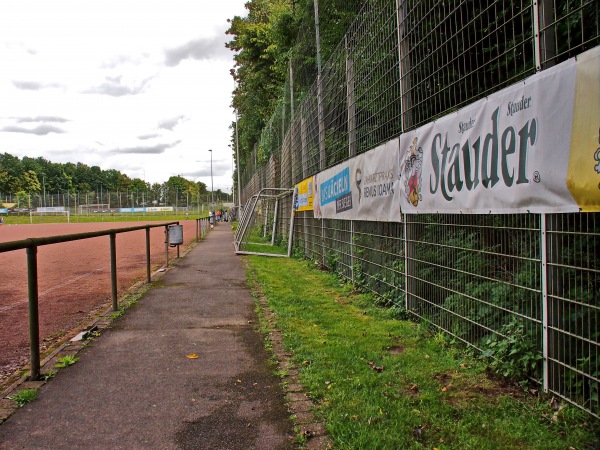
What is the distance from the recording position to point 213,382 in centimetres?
346

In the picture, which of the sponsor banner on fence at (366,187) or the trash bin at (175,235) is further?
the trash bin at (175,235)

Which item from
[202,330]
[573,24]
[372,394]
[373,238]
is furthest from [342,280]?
[573,24]

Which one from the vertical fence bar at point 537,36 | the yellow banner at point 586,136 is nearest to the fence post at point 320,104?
the vertical fence bar at point 537,36

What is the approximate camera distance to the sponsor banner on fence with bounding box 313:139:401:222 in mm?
5082

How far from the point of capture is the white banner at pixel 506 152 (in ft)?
8.29

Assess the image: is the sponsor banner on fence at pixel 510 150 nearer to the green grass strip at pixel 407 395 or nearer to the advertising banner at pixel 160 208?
the green grass strip at pixel 407 395

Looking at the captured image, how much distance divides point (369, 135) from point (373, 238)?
1362mm

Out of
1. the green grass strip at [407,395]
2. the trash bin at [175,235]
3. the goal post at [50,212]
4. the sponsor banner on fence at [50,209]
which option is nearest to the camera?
the green grass strip at [407,395]

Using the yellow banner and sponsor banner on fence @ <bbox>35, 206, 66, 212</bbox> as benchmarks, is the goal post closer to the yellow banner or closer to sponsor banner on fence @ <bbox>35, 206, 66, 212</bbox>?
sponsor banner on fence @ <bbox>35, 206, 66, 212</bbox>

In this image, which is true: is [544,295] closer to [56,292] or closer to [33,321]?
[33,321]

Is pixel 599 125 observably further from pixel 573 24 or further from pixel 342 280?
pixel 342 280

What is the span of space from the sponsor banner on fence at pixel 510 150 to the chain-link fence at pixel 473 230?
19 cm

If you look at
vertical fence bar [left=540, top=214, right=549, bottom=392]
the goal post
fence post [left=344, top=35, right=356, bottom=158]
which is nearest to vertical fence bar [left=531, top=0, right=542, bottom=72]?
vertical fence bar [left=540, top=214, right=549, bottom=392]

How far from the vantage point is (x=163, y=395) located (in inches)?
126
